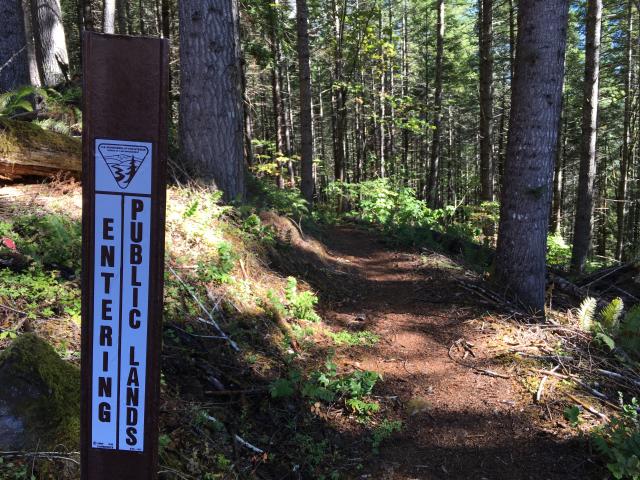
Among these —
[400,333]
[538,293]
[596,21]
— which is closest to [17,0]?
[400,333]

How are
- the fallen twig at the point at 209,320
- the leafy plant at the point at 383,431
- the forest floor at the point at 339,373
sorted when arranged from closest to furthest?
1. the forest floor at the point at 339,373
2. the leafy plant at the point at 383,431
3. the fallen twig at the point at 209,320

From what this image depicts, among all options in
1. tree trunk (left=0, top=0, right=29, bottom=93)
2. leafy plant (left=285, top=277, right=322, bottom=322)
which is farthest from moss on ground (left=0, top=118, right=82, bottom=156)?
tree trunk (left=0, top=0, right=29, bottom=93)

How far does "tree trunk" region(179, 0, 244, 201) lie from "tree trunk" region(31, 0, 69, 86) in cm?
443

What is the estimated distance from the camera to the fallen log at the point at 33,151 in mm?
4867

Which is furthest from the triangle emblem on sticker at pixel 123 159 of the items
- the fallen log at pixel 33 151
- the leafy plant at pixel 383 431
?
the fallen log at pixel 33 151

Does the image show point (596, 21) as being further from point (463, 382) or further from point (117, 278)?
point (117, 278)

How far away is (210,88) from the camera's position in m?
6.45

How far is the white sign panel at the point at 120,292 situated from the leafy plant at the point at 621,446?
3193 mm

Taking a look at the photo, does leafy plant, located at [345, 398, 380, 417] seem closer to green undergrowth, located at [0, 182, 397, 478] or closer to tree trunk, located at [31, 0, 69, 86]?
green undergrowth, located at [0, 182, 397, 478]

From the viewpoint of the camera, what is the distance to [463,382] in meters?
4.46

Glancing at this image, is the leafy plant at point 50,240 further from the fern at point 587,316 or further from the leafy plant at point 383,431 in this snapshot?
Answer: the fern at point 587,316

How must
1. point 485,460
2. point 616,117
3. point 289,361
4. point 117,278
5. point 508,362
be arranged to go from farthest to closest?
1. point 616,117
2. point 508,362
3. point 289,361
4. point 485,460
5. point 117,278

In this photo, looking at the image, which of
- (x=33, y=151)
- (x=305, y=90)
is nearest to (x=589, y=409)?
(x=33, y=151)

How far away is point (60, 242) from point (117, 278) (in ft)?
9.72
